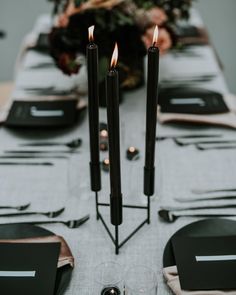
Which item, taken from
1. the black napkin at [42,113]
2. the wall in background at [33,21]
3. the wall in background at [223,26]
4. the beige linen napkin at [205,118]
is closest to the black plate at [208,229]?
the beige linen napkin at [205,118]

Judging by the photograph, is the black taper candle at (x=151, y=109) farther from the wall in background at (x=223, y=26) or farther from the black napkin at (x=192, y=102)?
the wall in background at (x=223, y=26)

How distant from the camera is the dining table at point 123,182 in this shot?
3.33 feet

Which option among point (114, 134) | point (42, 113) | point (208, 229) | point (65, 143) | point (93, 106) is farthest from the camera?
point (42, 113)

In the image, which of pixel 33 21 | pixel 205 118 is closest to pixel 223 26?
pixel 33 21

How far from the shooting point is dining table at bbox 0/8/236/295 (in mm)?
1016

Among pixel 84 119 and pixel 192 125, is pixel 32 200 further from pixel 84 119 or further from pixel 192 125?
pixel 192 125

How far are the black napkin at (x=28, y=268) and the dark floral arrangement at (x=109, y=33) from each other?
2.49ft

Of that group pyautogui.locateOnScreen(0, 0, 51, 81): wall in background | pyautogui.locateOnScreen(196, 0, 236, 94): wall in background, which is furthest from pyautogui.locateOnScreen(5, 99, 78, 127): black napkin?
pyautogui.locateOnScreen(0, 0, 51, 81): wall in background

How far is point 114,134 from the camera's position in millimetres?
780

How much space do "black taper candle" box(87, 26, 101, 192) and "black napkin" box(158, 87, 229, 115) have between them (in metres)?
0.59

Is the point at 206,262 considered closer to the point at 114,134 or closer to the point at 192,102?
the point at 114,134

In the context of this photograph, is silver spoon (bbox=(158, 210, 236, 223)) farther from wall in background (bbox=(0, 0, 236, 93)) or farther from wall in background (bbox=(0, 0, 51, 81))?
Answer: wall in background (bbox=(0, 0, 51, 81))

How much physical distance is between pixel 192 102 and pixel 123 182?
586 millimetres

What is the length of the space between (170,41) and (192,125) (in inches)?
15.4
